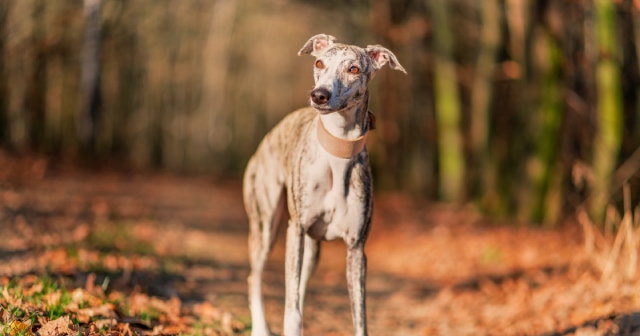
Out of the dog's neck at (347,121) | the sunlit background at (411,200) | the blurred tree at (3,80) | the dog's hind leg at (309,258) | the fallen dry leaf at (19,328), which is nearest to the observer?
the fallen dry leaf at (19,328)

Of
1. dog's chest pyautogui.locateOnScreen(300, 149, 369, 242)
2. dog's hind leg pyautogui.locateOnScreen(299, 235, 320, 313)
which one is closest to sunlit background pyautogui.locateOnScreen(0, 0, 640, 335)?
dog's chest pyautogui.locateOnScreen(300, 149, 369, 242)

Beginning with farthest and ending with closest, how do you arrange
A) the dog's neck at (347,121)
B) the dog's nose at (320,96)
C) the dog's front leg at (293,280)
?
the dog's front leg at (293,280)
the dog's neck at (347,121)
the dog's nose at (320,96)

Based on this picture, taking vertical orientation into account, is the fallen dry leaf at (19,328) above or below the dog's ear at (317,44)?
below

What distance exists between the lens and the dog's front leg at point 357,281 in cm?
523

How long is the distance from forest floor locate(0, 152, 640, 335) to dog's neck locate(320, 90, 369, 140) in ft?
6.61

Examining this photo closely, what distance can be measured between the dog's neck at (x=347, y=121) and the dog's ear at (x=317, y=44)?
1.79 ft

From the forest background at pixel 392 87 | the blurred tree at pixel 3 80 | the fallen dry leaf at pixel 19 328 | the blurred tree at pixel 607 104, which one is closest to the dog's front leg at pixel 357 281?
the fallen dry leaf at pixel 19 328

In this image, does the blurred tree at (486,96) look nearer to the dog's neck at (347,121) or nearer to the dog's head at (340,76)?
the dog's neck at (347,121)

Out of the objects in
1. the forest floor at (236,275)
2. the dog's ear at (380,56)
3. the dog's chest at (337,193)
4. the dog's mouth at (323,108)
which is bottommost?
the forest floor at (236,275)

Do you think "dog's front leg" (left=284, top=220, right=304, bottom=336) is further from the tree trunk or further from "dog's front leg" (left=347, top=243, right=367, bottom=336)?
the tree trunk

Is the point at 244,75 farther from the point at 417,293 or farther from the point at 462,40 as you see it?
the point at 417,293

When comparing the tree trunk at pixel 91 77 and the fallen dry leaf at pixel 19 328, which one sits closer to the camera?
the fallen dry leaf at pixel 19 328

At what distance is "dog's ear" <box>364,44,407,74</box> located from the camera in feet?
17.1

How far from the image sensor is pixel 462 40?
2267 centimetres
